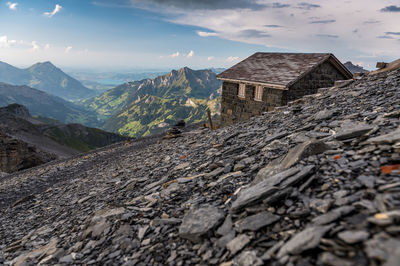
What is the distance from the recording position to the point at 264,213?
477 cm

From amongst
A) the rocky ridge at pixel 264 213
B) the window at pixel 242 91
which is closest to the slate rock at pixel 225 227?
the rocky ridge at pixel 264 213

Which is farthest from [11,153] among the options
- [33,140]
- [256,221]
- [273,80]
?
[256,221]

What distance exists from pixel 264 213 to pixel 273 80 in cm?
1949

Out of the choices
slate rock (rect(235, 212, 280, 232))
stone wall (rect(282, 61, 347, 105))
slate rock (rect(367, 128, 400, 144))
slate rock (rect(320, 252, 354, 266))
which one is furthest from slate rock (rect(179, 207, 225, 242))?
stone wall (rect(282, 61, 347, 105))

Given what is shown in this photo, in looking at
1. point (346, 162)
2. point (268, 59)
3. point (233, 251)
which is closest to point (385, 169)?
point (346, 162)

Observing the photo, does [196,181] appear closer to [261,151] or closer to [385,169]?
[261,151]

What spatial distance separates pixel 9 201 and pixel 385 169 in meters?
20.5

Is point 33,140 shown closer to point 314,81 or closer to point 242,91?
point 242,91

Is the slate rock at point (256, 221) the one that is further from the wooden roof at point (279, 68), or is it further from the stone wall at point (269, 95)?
the stone wall at point (269, 95)

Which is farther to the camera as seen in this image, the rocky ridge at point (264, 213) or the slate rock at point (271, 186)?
the slate rock at point (271, 186)

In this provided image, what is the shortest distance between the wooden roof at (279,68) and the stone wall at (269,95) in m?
0.71

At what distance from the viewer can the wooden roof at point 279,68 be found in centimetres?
2209

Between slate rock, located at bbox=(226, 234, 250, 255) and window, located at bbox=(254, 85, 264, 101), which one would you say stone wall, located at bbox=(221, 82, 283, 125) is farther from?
slate rock, located at bbox=(226, 234, 250, 255)

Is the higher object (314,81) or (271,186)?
(314,81)
